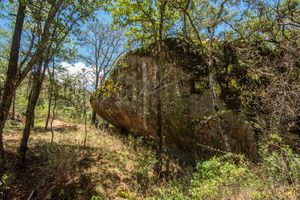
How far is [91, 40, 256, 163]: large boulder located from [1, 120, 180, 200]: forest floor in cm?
117

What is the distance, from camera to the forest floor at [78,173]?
626 centimetres

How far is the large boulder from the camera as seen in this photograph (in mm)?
7520

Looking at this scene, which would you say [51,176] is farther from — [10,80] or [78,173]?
[10,80]

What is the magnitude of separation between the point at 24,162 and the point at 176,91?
562 centimetres

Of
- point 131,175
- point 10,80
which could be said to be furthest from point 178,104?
point 10,80

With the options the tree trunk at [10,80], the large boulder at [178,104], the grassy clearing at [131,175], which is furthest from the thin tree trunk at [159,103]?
the tree trunk at [10,80]

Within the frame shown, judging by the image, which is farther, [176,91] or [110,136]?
[110,136]

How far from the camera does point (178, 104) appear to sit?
27.8 ft

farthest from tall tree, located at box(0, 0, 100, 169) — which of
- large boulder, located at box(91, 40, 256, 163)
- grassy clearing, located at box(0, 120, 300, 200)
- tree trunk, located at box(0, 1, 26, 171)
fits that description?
large boulder, located at box(91, 40, 256, 163)

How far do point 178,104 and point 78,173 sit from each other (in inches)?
164

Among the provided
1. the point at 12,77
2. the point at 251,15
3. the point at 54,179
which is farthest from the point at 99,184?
the point at 251,15

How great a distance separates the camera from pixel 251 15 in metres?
7.30

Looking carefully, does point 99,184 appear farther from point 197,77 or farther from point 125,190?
point 197,77

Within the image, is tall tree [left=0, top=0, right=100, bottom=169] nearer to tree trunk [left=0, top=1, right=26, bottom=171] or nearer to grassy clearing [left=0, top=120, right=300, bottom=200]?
tree trunk [left=0, top=1, right=26, bottom=171]
